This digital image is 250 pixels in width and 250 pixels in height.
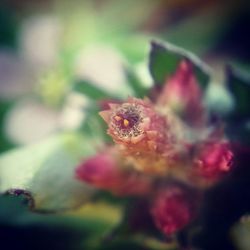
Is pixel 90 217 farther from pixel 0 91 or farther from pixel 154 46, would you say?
pixel 0 91

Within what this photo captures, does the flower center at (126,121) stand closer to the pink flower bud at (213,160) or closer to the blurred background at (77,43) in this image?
the pink flower bud at (213,160)

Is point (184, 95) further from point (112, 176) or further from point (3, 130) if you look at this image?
point (3, 130)

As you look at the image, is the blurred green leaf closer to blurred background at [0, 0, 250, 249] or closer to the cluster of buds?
blurred background at [0, 0, 250, 249]

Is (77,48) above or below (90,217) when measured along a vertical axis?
above

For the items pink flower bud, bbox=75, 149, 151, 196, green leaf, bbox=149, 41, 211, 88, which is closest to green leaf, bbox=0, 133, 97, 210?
pink flower bud, bbox=75, 149, 151, 196

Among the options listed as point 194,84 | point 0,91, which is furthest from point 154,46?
point 0,91

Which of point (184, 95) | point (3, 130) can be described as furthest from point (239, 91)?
point (3, 130)
